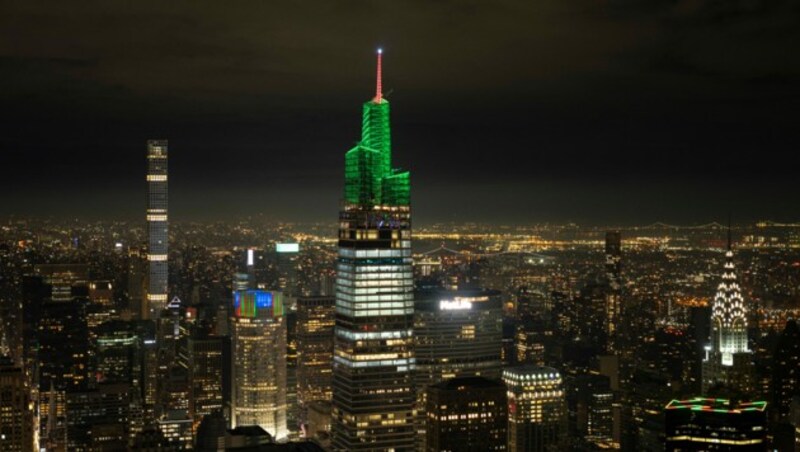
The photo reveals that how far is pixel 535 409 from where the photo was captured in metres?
18.8

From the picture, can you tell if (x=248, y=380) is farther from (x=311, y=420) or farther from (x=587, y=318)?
(x=587, y=318)

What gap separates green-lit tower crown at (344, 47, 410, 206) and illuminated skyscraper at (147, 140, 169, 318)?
124 inches

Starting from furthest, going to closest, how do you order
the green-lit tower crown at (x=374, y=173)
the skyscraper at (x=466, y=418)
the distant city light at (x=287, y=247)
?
the distant city light at (x=287, y=247) < the skyscraper at (x=466, y=418) < the green-lit tower crown at (x=374, y=173)

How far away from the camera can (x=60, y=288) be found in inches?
926

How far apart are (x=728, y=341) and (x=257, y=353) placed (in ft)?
43.5

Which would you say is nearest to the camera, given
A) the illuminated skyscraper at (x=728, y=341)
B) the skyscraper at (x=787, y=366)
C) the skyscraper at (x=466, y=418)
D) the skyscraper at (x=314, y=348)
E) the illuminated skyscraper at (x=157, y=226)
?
the skyscraper at (x=787, y=366)

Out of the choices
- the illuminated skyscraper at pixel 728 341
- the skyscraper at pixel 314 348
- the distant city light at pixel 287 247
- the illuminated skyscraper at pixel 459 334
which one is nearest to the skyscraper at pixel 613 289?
the illuminated skyscraper at pixel 728 341

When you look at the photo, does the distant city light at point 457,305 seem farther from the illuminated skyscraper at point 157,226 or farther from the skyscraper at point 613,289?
the illuminated skyscraper at point 157,226

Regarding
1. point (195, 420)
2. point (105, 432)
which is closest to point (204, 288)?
point (195, 420)

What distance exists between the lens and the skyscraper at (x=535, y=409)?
1856 cm

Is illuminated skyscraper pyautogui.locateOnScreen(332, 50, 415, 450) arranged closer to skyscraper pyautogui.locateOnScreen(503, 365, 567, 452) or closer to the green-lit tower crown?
the green-lit tower crown

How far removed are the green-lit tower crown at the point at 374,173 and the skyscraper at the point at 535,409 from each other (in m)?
4.38

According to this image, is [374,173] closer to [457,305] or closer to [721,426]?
[457,305]

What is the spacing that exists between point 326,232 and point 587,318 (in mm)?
→ 5409
